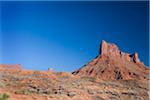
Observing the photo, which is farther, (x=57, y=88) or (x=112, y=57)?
(x=112, y=57)

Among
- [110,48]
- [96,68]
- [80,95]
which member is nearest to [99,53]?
[110,48]

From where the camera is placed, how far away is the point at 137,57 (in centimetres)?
12438

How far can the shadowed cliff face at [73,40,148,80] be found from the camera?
94.5 meters

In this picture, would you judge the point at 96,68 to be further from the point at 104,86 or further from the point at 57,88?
the point at 57,88

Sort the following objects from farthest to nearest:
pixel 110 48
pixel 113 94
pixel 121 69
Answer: pixel 110 48
pixel 121 69
pixel 113 94

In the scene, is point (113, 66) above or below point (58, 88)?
above

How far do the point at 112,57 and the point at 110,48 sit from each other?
8.59 meters

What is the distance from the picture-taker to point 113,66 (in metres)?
101

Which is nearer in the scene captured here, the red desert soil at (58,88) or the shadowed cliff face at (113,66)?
the red desert soil at (58,88)

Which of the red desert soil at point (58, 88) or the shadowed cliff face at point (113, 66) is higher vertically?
the shadowed cliff face at point (113, 66)

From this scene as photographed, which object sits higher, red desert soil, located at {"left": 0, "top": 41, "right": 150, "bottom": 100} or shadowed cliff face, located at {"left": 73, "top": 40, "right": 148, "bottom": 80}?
shadowed cliff face, located at {"left": 73, "top": 40, "right": 148, "bottom": 80}

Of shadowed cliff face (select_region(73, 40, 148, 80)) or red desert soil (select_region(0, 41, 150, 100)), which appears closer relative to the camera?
red desert soil (select_region(0, 41, 150, 100))

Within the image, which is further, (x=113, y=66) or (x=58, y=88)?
(x=113, y=66)

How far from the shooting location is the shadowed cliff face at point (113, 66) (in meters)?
94.5
